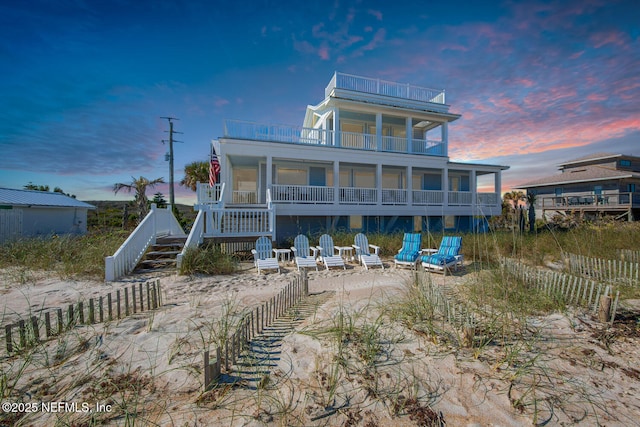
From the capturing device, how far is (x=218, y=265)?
7.39m

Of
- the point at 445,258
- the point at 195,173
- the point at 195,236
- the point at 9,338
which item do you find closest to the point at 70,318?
the point at 9,338

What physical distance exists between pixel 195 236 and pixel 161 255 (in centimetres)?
152

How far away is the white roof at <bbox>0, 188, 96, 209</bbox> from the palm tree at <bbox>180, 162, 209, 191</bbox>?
25.4 ft

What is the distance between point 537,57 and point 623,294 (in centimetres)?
861

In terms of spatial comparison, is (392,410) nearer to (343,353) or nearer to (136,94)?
(343,353)

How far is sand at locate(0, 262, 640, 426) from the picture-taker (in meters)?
2.19

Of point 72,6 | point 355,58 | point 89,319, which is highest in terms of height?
point 355,58

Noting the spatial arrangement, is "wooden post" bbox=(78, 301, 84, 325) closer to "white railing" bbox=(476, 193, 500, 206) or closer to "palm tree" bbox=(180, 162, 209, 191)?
"white railing" bbox=(476, 193, 500, 206)

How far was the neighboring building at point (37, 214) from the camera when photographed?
14087mm

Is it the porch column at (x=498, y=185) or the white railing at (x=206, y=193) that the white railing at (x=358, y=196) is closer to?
the white railing at (x=206, y=193)

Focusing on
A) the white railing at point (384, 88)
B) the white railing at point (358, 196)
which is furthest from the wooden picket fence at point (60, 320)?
the white railing at point (384, 88)

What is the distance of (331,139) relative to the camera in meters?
14.6

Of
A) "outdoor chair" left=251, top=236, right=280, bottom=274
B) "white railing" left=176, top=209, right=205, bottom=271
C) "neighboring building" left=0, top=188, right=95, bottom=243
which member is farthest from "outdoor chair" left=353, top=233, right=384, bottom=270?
"neighboring building" left=0, top=188, right=95, bottom=243

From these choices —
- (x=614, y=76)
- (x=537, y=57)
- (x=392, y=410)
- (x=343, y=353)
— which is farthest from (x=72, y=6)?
(x=614, y=76)
